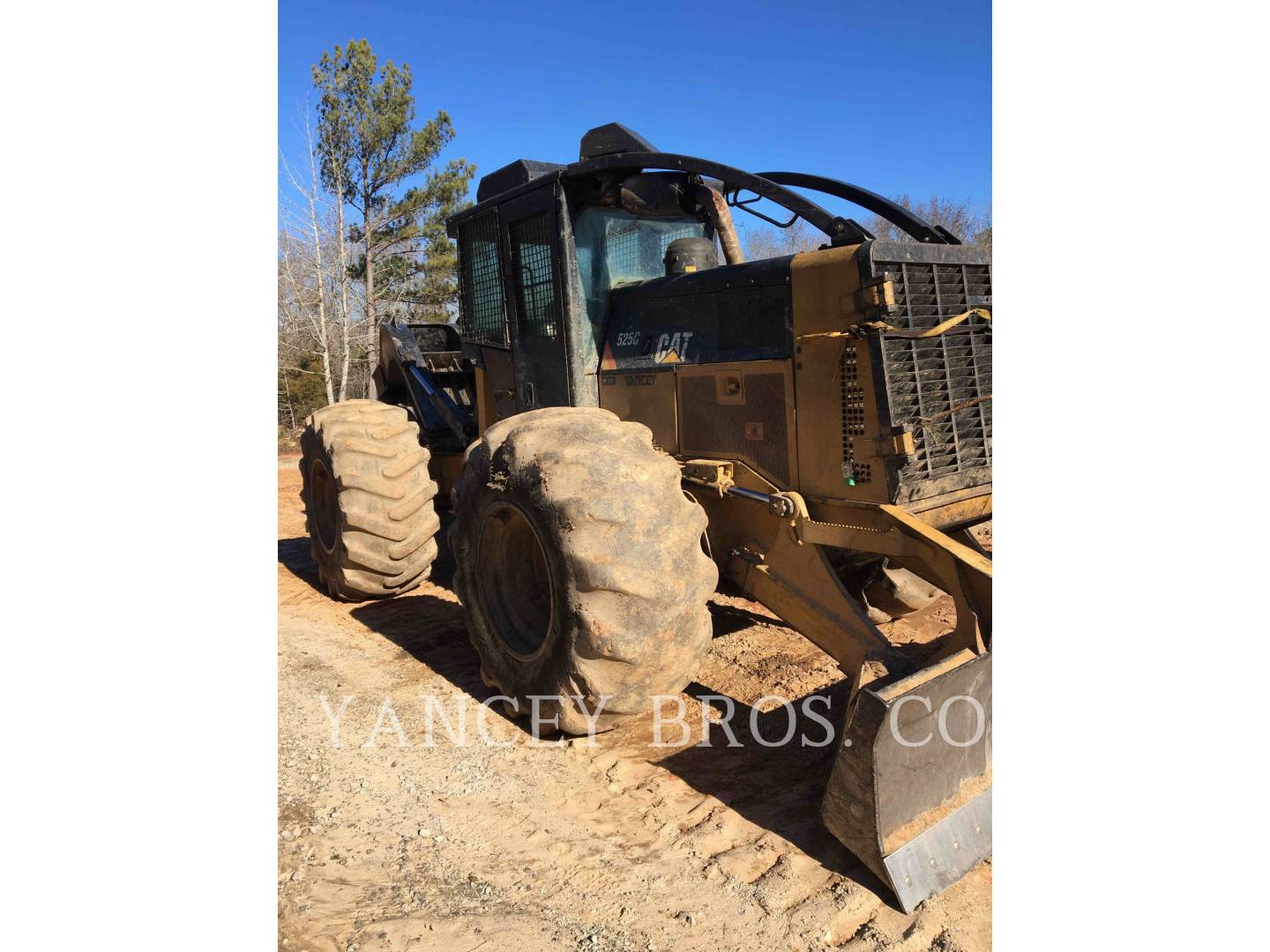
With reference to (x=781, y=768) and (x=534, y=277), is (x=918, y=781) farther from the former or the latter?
(x=534, y=277)

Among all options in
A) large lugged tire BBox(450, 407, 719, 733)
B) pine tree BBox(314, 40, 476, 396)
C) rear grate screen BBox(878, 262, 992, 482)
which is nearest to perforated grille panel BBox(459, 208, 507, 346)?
large lugged tire BBox(450, 407, 719, 733)

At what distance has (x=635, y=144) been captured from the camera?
14.3ft

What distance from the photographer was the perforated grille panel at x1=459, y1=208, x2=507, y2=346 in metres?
5.36

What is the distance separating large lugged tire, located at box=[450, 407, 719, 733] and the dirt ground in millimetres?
363

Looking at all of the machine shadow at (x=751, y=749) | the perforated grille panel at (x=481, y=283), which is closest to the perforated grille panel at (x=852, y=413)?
the machine shadow at (x=751, y=749)

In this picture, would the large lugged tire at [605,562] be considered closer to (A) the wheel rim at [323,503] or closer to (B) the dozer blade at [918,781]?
(B) the dozer blade at [918,781]

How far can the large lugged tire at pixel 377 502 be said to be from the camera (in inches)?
208

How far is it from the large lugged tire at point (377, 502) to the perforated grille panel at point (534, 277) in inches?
45.3

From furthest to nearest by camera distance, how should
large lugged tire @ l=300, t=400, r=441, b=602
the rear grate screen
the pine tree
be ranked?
the pine tree
large lugged tire @ l=300, t=400, r=441, b=602
the rear grate screen

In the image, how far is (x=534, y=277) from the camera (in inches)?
196

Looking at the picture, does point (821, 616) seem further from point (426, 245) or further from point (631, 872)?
point (426, 245)

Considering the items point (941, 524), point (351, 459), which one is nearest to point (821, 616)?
point (941, 524)

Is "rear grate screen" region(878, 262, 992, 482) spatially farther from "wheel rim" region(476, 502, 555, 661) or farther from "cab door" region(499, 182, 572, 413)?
"cab door" region(499, 182, 572, 413)

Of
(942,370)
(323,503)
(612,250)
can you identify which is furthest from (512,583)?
(323,503)
